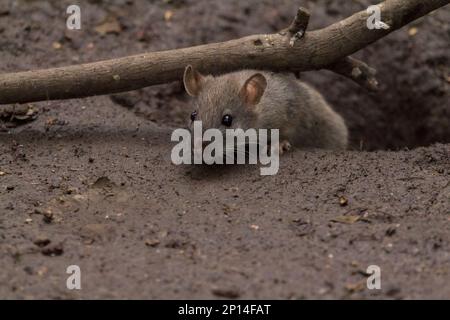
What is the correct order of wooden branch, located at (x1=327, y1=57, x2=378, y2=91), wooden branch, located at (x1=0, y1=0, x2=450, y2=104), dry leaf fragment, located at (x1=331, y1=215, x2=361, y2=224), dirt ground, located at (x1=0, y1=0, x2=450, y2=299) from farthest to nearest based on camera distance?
wooden branch, located at (x1=327, y1=57, x2=378, y2=91), wooden branch, located at (x1=0, y1=0, x2=450, y2=104), dry leaf fragment, located at (x1=331, y1=215, x2=361, y2=224), dirt ground, located at (x1=0, y1=0, x2=450, y2=299)

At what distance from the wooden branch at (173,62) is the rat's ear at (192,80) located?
159 millimetres

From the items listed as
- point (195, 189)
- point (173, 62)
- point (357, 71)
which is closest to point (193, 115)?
point (173, 62)

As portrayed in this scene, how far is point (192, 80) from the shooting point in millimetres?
6320

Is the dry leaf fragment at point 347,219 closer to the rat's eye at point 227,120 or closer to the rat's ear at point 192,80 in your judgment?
the rat's eye at point 227,120

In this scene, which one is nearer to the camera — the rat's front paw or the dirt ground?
the dirt ground

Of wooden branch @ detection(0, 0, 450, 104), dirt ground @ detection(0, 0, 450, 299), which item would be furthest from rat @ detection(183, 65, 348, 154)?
dirt ground @ detection(0, 0, 450, 299)

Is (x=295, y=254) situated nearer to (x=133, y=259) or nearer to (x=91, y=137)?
(x=133, y=259)

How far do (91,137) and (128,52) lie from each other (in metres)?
1.78

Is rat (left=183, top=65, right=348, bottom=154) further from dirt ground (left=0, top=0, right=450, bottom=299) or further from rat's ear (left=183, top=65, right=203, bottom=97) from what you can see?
dirt ground (left=0, top=0, right=450, bottom=299)

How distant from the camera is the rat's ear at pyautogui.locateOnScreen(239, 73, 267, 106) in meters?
6.13

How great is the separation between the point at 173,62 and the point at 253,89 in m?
0.80

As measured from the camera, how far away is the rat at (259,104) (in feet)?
20.2
